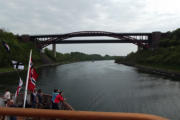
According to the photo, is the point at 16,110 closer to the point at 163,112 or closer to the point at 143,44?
the point at 163,112

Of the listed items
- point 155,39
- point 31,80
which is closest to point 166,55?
point 155,39

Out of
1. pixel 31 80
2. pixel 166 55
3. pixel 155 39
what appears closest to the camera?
pixel 31 80

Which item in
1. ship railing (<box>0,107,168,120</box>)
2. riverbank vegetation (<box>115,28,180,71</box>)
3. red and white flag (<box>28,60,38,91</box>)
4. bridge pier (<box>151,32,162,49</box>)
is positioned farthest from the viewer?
bridge pier (<box>151,32,162,49</box>)

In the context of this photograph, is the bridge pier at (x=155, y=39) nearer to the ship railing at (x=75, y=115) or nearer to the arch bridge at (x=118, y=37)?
the arch bridge at (x=118, y=37)

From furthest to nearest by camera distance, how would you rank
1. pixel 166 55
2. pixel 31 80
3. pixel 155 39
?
pixel 155 39 < pixel 166 55 < pixel 31 80

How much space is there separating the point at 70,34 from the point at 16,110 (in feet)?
271

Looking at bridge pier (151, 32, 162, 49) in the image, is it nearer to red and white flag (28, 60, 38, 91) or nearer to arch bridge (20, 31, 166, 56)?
arch bridge (20, 31, 166, 56)

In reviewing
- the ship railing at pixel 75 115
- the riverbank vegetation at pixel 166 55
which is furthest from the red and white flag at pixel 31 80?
the riverbank vegetation at pixel 166 55

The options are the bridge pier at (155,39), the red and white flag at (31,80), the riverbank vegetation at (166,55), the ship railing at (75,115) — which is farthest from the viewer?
the bridge pier at (155,39)

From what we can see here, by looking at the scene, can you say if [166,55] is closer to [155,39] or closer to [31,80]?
[155,39]

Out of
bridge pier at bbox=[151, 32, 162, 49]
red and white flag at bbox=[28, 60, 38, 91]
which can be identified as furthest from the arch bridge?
red and white flag at bbox=[28, 60, 38, 91]

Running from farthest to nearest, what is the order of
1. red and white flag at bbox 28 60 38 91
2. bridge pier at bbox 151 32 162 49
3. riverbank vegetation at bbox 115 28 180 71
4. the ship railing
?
bridge pier at bbox 151 32 162 49
riverbank vegetation at bbox 115 28 180 71
red and white flag at bbox 28 60 38 91
the ship railing

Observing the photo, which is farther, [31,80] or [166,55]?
[166,55]

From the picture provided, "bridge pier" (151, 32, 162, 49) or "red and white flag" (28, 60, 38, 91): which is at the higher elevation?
"bridge pier" (151, 32, 162, 49)
